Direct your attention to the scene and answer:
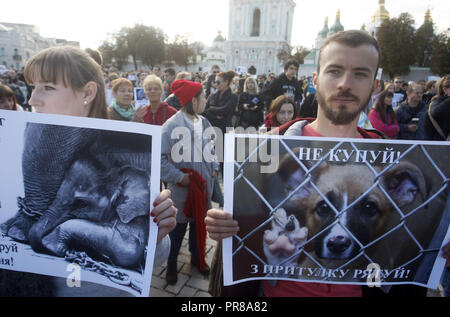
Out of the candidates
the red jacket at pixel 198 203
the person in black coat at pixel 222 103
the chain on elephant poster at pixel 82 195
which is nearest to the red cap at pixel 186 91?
the red jacket at pixel 198 203

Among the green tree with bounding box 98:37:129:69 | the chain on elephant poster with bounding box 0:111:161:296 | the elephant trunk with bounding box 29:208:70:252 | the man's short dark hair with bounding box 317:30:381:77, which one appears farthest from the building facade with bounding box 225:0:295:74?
the elephant trunk with bounding box 29:208:70:252

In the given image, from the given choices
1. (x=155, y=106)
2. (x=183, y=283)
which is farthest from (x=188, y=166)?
(x=155, y=106)

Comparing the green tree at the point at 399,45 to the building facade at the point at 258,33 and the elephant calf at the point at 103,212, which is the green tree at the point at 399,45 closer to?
the building facade at the point at 258,33

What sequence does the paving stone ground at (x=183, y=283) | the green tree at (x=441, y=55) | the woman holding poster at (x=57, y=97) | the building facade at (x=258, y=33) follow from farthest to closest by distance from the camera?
the building facade at (x=258, y=33) < the green tree at (x=441, y=55) < the paving stone ground at (x=183, y=283) < the woman holding poster at (x=57, y=97)

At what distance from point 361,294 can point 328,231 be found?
0.43 meters

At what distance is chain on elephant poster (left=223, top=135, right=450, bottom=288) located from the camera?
3.90 feet

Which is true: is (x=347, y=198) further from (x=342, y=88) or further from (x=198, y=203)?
(x=198, y=203)

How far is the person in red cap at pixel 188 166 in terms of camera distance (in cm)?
285

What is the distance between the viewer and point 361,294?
1.38m

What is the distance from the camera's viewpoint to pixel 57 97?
1.37m

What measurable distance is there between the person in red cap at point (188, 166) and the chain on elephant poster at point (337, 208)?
1.62 meters

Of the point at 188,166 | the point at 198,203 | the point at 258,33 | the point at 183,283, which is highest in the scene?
the point at 258,33

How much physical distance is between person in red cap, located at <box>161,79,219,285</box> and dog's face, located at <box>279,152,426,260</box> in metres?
1.74

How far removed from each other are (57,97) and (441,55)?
136 ft
